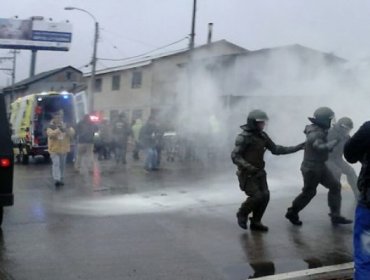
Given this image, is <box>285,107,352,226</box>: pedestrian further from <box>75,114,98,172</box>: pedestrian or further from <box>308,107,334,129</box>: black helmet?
<box>75,114,98,172</box>: pedestrian

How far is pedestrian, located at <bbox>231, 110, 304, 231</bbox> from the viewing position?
6562 millimetres

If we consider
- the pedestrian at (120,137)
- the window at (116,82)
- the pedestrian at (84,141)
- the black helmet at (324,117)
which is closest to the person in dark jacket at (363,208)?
the black helmet at (324,117)

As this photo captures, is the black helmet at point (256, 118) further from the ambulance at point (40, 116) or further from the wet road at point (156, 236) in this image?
the ambulance at point (40, 116)

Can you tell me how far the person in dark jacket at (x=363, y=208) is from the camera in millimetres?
3787

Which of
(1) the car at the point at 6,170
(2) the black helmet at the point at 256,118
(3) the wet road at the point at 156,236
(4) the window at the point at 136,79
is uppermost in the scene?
(4) the window at the point at 136,79

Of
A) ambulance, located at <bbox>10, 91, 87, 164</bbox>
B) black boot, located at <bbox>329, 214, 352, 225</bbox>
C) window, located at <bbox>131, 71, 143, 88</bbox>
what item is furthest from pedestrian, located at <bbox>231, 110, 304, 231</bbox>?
window, located at <bbox>131, 71, 143, 88</bbox>

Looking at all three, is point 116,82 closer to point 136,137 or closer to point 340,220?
point 136,137

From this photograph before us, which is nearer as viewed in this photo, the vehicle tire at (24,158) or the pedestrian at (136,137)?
the vehicle tire at (24,158)

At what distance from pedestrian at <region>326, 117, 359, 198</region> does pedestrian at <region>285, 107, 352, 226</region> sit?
0.48m

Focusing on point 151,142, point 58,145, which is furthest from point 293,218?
point 151,142

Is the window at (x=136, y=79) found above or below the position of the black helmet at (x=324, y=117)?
above

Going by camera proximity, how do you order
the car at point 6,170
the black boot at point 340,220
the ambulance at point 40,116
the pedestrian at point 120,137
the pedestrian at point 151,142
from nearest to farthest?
the car at point 6,170
the black boot at point 340,220
the pedestrian at point 151,142
the pedestrian at point 120,137
the ambulance at point 40,116

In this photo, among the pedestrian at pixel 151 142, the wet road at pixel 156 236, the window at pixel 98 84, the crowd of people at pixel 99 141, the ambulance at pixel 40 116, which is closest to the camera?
the wet road at pixel 156 236

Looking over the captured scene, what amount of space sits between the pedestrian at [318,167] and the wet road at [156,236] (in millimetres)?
Result: 244
